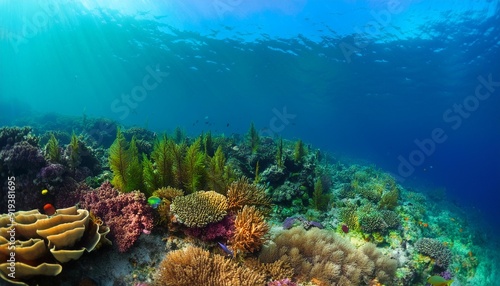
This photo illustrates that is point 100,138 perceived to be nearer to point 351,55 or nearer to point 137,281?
point 137,281

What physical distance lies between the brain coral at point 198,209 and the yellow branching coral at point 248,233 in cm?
39

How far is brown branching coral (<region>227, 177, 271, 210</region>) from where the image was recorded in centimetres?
589

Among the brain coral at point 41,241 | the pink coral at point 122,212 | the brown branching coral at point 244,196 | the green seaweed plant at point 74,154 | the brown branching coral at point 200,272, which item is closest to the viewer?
the brain coral at point 41,241

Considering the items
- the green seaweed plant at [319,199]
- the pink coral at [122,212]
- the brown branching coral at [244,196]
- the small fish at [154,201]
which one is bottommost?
the pink coral at [122,212]

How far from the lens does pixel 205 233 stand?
513cm

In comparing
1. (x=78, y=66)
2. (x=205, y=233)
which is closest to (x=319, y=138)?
(x=78, y=66)

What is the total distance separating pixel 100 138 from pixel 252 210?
55.7 feet

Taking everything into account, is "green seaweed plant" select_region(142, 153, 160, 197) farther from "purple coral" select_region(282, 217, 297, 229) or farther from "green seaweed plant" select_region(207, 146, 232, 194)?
"purple coral" select_region(282, 217, 297, 229)

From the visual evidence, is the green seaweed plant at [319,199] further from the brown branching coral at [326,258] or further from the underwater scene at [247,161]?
the brown branching coral at [326,258]

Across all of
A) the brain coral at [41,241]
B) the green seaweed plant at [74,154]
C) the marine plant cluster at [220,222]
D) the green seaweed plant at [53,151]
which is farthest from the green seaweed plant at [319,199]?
the green seaweed plant at [53,151]

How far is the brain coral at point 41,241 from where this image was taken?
11.3 ft

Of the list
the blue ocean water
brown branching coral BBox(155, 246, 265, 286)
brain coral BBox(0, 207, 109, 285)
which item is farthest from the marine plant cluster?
the blue ocean water

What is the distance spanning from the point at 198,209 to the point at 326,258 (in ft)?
9.21

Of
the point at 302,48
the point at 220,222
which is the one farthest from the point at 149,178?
the point at 302,48
